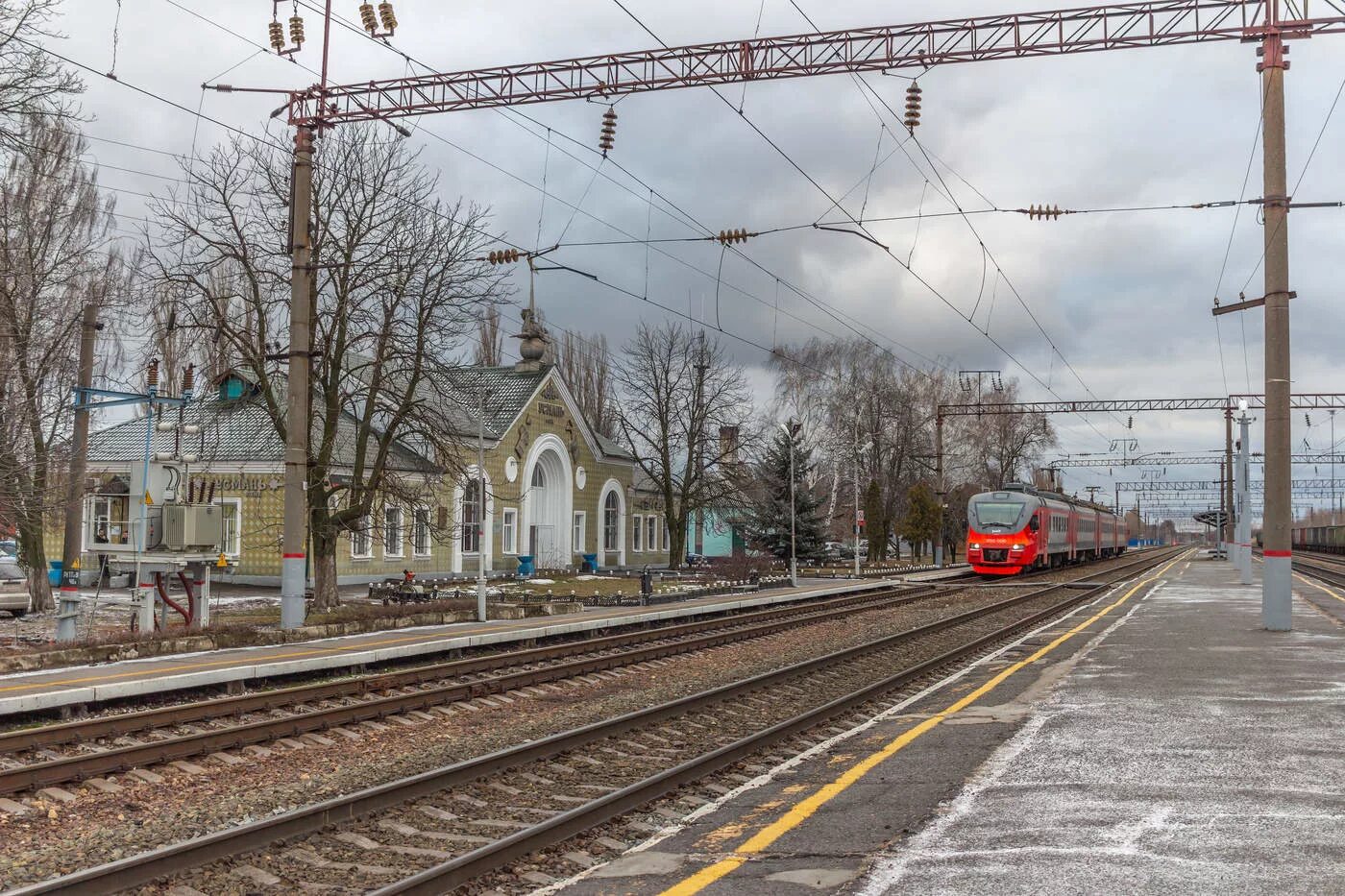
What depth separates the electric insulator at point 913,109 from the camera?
16219 millimetres

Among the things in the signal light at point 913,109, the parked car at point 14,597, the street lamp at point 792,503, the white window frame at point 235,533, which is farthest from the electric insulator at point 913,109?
the white window frame at point 235,533

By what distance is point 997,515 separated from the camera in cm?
4153

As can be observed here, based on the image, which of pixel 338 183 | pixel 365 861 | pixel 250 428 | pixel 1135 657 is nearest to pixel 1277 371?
pixel 1135 657

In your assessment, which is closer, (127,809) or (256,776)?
(127,809)

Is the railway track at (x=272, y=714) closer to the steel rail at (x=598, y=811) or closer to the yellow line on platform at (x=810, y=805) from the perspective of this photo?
the steel rail at (x=598, y=811)

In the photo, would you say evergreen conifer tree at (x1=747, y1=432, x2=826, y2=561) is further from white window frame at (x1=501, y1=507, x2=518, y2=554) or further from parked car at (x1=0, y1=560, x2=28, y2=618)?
parked car at (x1=0, y1=560, x2=28, y2=618)

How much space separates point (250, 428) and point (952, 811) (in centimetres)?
3403

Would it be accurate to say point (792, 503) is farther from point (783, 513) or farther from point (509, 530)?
point (509, 530)

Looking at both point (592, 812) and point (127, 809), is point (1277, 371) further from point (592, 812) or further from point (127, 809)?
point (127, 809)

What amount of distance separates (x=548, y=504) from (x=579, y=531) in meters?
2.21

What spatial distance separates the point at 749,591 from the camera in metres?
33.8

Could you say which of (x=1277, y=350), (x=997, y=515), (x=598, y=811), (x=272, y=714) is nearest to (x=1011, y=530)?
(x=997, y=515)

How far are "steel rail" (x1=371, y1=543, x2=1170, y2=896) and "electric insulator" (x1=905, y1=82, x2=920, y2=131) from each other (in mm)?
8153

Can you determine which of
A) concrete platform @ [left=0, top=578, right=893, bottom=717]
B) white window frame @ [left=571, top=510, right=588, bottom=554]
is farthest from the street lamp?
concrete platform @ [left=0, top=578, right=893, bottom=717]
